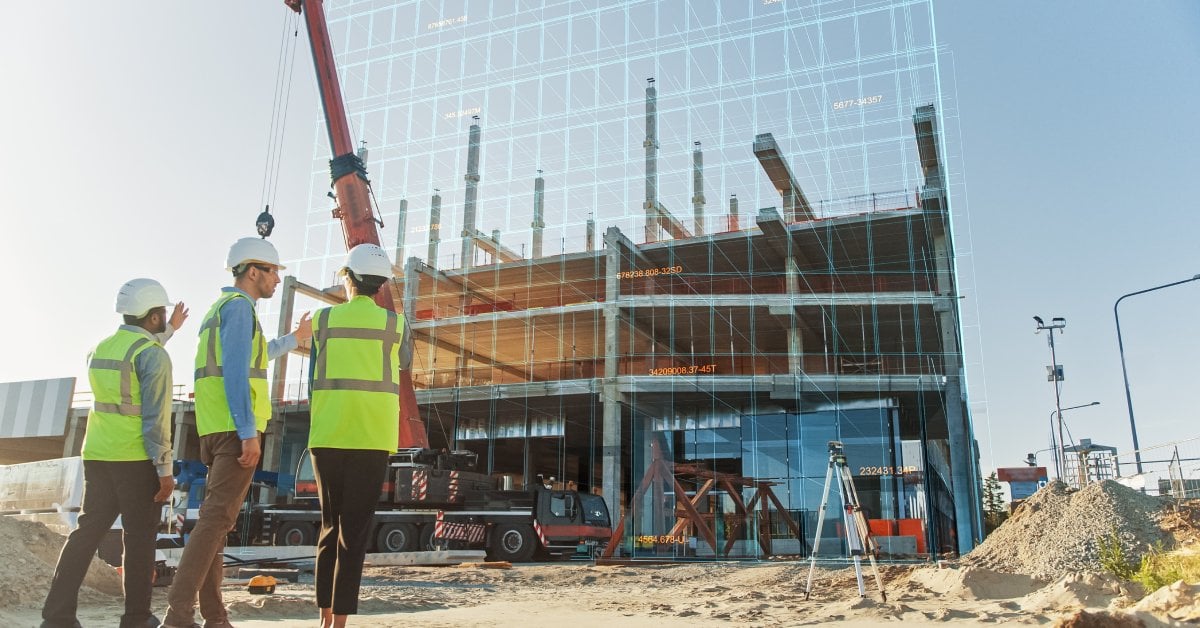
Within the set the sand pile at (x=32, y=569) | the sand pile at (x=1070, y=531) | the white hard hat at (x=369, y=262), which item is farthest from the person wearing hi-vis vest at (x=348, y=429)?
the sand pile at (x=1070, y=531)

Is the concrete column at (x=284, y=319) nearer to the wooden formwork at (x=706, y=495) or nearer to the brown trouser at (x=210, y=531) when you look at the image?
the wooden formwork at (x=706, y=495)

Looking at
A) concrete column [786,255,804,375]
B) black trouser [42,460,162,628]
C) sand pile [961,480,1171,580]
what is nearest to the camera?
black trouser [42,460,162,628]

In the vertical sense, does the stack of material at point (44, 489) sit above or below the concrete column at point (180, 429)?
below

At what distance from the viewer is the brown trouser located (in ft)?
10.9

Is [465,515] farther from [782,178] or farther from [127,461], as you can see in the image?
[127,461]

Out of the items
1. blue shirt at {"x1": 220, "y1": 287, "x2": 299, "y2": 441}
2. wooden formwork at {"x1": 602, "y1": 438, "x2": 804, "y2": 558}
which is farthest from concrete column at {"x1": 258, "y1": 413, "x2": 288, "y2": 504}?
blue shirt at {"x1": 220, "y1": 287, "x2": 299, "y2": 441}

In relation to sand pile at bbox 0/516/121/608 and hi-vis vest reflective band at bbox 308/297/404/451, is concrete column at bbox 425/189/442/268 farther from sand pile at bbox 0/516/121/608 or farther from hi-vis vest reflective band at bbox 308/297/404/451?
hi-vis vest reflective band at bbox 308/297/404/451

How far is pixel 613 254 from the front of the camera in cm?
2717

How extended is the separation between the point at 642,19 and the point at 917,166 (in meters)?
9.08

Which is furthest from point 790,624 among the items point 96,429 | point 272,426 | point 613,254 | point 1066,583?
point 272,426

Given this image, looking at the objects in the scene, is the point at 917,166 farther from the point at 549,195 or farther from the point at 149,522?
the point at 149,522

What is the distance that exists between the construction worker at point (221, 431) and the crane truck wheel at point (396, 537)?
46.0 ft

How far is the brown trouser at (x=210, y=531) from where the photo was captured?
3322 mm

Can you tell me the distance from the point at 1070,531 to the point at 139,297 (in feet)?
23.7
